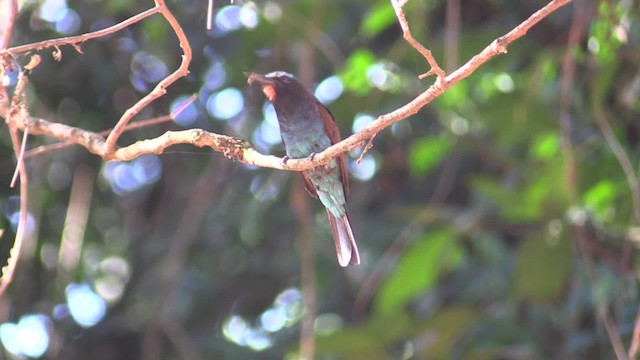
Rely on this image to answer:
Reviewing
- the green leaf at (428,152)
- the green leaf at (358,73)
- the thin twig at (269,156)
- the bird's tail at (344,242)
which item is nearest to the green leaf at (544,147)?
the green leaf at (428,152)

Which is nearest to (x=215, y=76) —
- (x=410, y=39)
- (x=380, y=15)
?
(x=380, y=15)

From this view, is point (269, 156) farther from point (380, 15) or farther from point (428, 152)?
point (428, 152)

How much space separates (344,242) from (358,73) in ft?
6.95

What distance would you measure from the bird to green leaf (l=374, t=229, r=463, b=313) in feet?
3.38

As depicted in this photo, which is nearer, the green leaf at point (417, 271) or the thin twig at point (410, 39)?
the thin twig at point (410, 39)

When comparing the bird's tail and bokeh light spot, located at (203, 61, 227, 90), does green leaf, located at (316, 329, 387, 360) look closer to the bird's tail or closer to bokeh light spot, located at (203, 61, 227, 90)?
the bird's tail

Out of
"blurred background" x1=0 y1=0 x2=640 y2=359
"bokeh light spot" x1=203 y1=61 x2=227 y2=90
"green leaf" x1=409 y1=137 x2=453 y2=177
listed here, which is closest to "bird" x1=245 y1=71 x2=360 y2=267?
"blurred background" x1=0 y1=0 x2=640 y2=359

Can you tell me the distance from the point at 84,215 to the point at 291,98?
2.06 meters

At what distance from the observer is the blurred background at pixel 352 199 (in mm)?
4660

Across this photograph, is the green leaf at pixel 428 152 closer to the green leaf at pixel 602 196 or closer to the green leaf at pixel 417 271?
the green leaf at pixel 417 271

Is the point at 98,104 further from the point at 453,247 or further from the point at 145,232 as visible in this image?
the point at 453,247

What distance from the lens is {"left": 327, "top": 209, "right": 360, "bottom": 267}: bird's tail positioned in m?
3.26

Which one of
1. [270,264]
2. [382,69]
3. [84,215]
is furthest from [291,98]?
[270,264]

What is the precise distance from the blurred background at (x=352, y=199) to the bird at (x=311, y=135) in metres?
0.70
